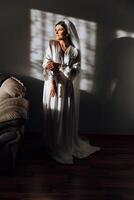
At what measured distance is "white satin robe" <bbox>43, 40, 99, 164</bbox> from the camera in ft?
11.8

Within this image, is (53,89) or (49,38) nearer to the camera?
(53,89)

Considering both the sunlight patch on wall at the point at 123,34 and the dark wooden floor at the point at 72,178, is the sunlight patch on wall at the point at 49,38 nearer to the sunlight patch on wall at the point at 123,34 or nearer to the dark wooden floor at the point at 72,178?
the sunlight patch on wall at the point at 123,34

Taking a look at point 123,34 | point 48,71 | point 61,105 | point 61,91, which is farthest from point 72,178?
point 123,34

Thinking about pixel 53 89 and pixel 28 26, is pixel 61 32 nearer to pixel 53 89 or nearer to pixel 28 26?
pixel 53 89

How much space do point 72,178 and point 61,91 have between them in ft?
2.85

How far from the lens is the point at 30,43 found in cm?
432

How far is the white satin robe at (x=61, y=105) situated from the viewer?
360 cm

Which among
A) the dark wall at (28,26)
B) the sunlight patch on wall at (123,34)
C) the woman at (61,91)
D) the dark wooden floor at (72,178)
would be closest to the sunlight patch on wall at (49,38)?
the dark wall at (28,26)

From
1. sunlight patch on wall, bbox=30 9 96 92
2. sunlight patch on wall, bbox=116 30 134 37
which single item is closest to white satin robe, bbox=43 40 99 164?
sunlight patch on wall, bbox=30 9 96 92

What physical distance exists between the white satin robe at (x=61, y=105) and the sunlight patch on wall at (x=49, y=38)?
0.67 m

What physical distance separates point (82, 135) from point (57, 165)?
3.31 feet

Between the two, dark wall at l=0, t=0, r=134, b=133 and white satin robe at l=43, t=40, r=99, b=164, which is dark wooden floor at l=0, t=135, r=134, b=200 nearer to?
white satin robe at l=43, t=40, r=99, b=164

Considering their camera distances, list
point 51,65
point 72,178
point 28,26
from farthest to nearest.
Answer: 1. point 28,26
2. point 51,65
3. point 72,178

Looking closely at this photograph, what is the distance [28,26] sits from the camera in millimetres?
4281
